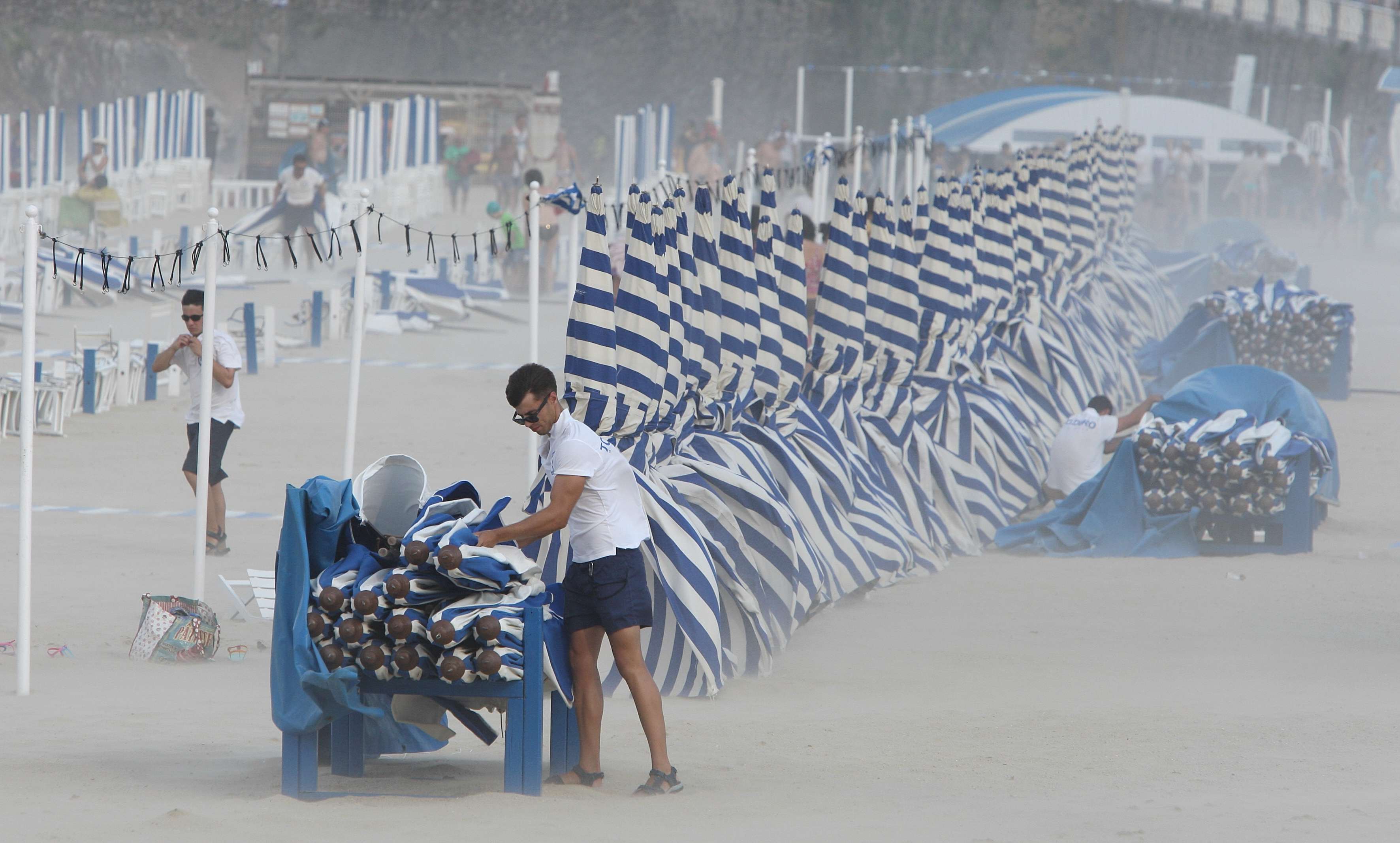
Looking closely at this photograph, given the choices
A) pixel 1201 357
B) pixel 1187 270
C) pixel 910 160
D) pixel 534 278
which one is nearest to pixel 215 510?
pixel 534 278

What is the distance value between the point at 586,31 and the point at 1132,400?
31.8 metres

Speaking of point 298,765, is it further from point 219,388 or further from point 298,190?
point 298,190

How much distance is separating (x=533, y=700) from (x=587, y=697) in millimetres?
326

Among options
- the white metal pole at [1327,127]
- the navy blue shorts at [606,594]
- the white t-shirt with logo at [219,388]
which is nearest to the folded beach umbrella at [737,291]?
the white t-shirt with logo at [219,388]

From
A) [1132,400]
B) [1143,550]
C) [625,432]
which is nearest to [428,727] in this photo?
[625,432]

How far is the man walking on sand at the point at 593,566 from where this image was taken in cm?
489

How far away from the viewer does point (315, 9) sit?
4316 cm

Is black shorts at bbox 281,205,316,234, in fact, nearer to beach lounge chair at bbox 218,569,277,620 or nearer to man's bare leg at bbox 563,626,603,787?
beach lounge chair at bbox 218,569,277,620

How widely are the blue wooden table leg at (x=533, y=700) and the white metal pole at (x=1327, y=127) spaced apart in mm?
36934

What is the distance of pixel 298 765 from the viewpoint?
4715mm

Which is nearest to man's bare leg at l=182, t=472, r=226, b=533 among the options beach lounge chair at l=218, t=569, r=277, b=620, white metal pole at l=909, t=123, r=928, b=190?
beach lounge chair at l=218, t=569, r=277, b=620

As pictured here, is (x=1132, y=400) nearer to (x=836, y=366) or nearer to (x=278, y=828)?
(x=836, y=366)

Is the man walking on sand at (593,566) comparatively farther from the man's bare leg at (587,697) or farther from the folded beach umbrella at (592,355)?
the folded beach umbrella at (592,355)

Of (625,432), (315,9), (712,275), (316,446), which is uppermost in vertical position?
(315,9)
